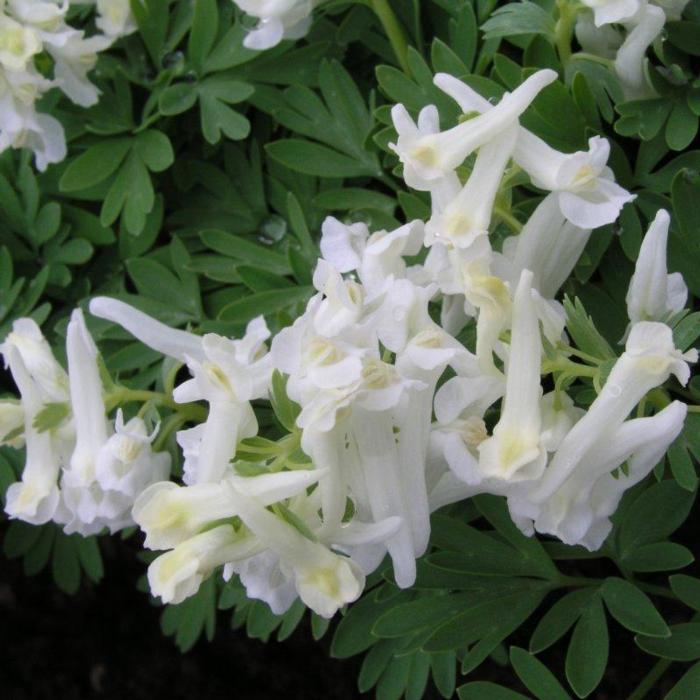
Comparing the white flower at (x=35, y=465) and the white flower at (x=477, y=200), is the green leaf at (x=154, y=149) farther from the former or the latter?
the white flower at (x=477, y=200)

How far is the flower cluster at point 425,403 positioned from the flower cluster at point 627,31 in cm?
19

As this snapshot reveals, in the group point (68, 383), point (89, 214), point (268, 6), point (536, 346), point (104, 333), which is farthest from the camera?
point (89, 214)

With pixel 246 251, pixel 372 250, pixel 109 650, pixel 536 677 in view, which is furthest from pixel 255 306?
pixel 109 650

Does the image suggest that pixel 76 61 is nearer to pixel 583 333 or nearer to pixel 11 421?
pixel 11 421

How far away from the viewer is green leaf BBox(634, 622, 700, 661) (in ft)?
4.34

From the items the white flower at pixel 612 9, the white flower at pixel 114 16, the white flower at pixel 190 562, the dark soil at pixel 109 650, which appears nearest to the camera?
the white flower at pixel 190 562

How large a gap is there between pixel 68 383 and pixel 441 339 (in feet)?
Result: 1.86

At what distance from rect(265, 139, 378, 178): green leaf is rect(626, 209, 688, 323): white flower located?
624mm

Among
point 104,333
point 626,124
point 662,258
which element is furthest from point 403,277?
point 104,333

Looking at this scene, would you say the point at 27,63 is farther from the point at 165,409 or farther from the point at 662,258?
the point at 662,258

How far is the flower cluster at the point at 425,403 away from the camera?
3.27ft

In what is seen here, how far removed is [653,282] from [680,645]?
1.65ft

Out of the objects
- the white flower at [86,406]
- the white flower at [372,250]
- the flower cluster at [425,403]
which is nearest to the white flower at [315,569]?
the flower cluster at [425,403]

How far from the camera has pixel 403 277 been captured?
46.4 inches
